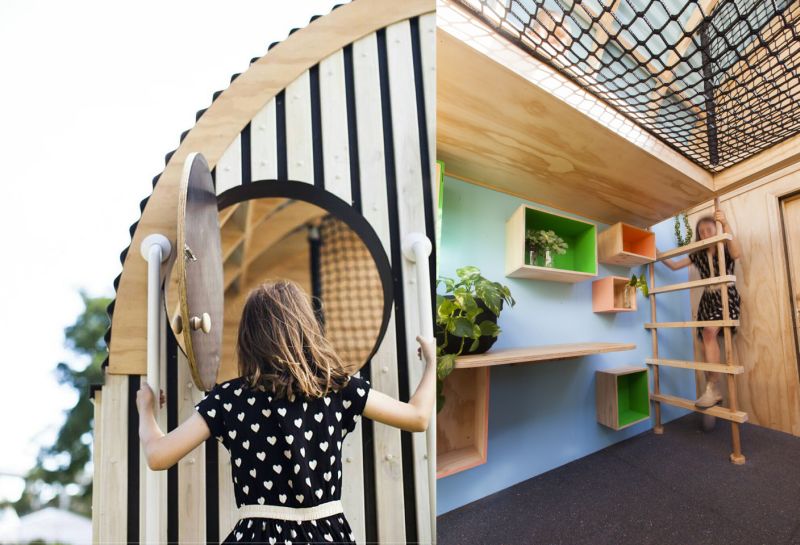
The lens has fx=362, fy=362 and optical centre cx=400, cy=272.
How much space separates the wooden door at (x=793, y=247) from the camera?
0.58 m

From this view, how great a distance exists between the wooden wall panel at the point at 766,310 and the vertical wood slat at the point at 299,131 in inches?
33.0

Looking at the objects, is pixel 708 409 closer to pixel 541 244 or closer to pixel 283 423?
pixel 541 244

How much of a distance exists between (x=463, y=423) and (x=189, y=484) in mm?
584

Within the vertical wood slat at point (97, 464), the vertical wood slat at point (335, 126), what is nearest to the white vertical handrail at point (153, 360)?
the vertical wood slat at point (97, 464)

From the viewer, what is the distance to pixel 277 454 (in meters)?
0.60

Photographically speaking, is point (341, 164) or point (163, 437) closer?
point (163, 437)

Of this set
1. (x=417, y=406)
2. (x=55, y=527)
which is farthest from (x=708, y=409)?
(x=55, y=527)

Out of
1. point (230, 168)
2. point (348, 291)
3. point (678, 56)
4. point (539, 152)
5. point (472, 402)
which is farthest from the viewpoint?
point (348, 291)

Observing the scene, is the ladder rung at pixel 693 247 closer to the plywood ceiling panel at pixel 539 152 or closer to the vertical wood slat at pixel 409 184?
the plywood ceiling panel at pixel 539 152

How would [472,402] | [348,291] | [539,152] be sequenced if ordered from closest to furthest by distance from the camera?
[539,152] → [472,402] → [348,291]

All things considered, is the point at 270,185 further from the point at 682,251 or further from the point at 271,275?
the point at 271,275

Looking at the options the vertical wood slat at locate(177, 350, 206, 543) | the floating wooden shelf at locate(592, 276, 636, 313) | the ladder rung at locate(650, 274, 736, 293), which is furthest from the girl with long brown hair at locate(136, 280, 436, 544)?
the ladder rung at locate(650, 274, 736, 293)

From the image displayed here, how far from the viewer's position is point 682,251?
68 cm

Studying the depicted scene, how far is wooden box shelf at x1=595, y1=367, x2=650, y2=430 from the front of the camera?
637mm
